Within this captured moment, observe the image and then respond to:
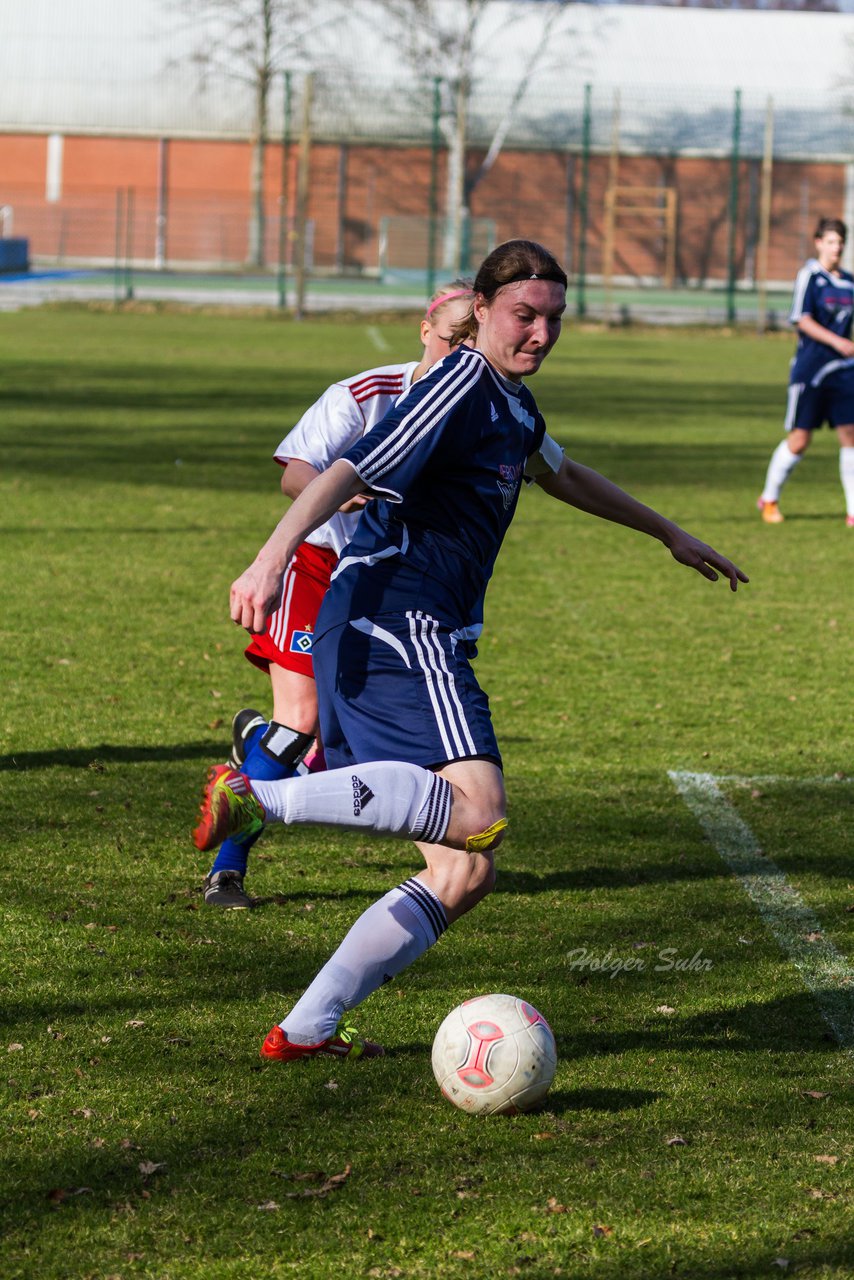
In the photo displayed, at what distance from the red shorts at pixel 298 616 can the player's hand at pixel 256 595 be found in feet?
4.52

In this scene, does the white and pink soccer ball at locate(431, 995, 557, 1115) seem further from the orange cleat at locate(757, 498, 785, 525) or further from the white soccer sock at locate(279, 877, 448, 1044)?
the orange cleat at locate(757, 498, 785, 525)

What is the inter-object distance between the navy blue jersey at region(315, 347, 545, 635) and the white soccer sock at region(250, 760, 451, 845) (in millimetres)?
377

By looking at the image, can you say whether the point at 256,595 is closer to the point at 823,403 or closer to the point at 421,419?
the point at 421,419

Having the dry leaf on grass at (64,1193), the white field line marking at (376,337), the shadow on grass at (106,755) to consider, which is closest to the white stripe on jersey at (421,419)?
the dry leaf on grass at (64,1193)

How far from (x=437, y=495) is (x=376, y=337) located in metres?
25.9

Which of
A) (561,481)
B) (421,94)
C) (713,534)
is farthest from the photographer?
(421,94)

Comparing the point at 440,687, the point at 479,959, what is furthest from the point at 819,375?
the point at 440,687

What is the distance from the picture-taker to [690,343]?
32.2 m

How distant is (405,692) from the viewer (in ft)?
11.5

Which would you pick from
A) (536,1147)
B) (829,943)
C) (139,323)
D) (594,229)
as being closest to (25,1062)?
(536,1147)

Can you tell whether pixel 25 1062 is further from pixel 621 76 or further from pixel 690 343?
pixel 621 76

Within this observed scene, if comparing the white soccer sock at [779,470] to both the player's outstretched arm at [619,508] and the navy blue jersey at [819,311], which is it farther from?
the player's outstretched arm at [619,508]

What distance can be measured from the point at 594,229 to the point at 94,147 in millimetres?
17339

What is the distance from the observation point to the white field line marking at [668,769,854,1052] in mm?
4145
